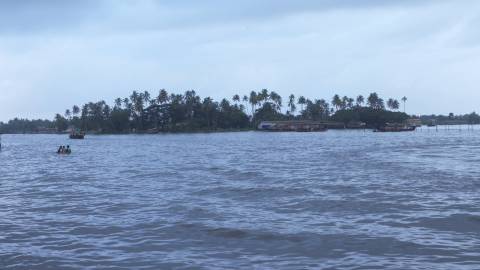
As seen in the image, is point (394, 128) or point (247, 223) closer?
point (247, 223)

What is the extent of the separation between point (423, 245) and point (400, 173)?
19166mm

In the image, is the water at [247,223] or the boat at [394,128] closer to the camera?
the water at [247,223]

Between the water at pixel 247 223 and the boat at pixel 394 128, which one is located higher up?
the boat at pixel 394 128

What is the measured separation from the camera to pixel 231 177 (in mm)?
31562

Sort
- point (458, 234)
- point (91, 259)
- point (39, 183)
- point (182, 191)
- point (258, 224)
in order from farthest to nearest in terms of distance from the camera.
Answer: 1. point (39, 183)
2. point (182, 191)
3. point (258, 224)
4. point (458, 234)
5. point (91, 259)

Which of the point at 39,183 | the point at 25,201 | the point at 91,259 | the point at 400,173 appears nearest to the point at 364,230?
the point at 91,259

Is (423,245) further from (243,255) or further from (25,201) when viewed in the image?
(25,201)

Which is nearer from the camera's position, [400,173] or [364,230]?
[364,230]

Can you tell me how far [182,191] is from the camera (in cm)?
2497

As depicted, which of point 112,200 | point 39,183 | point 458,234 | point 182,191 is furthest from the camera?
point 39,183

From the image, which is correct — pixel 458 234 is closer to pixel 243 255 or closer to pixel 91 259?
pixel 243 255

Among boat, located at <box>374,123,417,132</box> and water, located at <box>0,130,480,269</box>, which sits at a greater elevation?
boat, located at <box>374,123,417,132</box>

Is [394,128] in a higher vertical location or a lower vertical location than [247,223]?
higher

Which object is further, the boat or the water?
the boat
